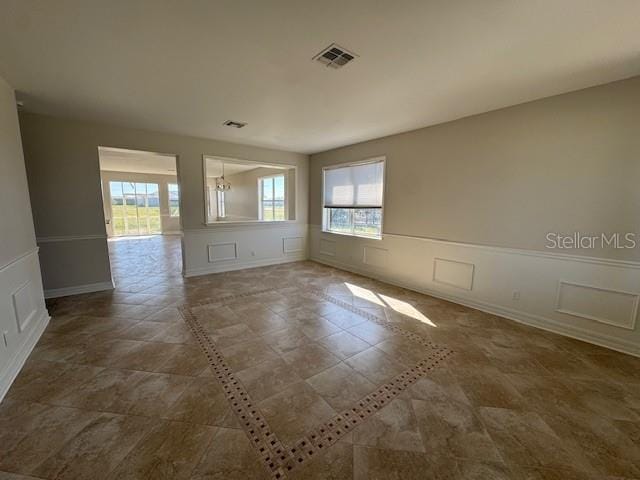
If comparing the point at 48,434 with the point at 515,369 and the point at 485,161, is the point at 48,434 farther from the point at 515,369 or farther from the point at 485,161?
the point at 485,161

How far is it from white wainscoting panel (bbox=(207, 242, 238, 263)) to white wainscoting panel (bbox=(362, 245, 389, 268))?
8.84ft

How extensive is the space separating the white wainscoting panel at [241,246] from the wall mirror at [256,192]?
63 cm

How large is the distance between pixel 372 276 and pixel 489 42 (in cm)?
377

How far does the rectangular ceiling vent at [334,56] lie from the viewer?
2006 mm

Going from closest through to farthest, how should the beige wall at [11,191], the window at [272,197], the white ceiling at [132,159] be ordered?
the beige wall at [11,191]
the white ceiling at [132,159]
the window at [272,197]

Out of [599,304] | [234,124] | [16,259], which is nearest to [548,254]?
[599,304]

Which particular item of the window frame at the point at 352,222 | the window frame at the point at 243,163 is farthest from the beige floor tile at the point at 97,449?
the window frame at the point at 352,222

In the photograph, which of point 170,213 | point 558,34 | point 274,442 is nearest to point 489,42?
point 558,34

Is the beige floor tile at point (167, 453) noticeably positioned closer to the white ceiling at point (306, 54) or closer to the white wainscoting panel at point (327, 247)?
the white ceiling at point (306, 54)

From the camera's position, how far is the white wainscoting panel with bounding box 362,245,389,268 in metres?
4.74

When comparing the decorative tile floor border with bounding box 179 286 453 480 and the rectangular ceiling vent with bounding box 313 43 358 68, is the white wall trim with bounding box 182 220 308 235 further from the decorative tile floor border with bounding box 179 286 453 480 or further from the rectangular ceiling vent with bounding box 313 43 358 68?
the rectangular ceiling vent with bounding box 313 43 358 68

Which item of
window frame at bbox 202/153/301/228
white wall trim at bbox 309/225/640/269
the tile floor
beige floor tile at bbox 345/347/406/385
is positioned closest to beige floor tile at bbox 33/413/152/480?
the tile floor

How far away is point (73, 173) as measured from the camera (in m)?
3.81

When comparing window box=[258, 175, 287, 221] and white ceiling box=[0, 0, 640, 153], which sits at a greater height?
white ceiling box=[0, 0, 640, 153]
